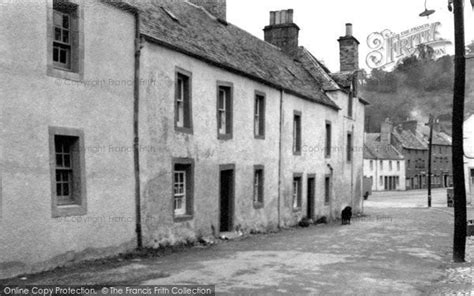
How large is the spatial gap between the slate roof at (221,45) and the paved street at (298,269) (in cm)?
594

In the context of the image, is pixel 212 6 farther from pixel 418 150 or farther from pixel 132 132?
pixel 418 150

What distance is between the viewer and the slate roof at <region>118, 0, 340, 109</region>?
16.2m

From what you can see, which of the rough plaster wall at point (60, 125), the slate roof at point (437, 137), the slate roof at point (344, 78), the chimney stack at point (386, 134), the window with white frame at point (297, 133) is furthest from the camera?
the slate roof at point (437, 137)

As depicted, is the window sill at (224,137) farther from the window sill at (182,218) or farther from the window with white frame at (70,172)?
the window with white frame at (70,172)

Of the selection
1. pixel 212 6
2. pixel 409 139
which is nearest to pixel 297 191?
pixel 212 6

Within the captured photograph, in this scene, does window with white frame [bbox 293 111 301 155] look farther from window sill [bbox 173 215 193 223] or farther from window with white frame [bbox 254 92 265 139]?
window sill [bbox 173 215 193 223]

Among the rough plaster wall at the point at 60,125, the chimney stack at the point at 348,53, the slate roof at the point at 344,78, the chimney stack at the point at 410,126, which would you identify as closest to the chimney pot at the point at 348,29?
the chimney stack at the point at 348,53

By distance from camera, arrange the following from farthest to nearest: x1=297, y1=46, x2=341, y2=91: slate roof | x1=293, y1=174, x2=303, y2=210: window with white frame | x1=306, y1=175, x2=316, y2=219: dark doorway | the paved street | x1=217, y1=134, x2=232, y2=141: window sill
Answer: x1=297, y1=46, x2=341, y2=91: slate roof < x1=306, y1=175, x2=316, y2=219: dark doorway < x1=293, y1=174, x2=303, y2=210: window with white frame < x1=217, y1=134, x2=232, y2=141: window sill < the paved street

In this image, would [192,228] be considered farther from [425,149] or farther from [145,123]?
[425,149]

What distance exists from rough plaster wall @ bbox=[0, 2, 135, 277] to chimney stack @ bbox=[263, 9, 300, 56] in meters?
19.6

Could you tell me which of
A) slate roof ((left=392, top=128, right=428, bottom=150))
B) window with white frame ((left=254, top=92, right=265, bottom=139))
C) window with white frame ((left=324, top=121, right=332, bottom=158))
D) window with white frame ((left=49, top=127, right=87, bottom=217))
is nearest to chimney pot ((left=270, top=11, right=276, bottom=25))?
window with white frame ((left=324, top=121, right=332, bottom=158))

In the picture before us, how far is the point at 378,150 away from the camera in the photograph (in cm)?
7625

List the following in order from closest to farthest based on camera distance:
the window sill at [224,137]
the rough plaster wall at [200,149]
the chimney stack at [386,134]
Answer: the rough plaster wall at [200,149], the window sill at [224,137], the chimney stack at [386,134]

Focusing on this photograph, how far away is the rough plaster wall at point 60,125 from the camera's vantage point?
1015 centimetres
